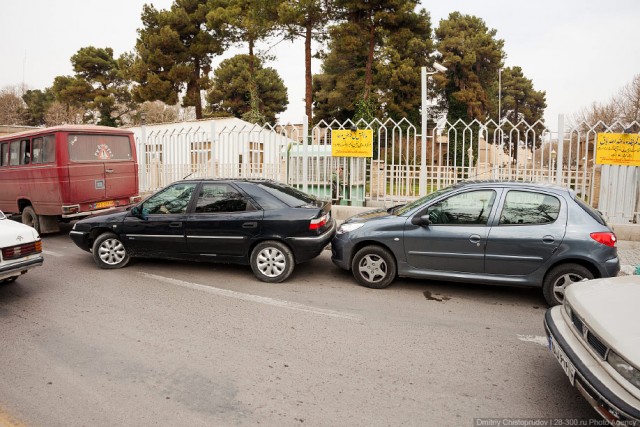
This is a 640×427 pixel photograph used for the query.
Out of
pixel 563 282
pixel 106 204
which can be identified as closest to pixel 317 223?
pixel 563 282

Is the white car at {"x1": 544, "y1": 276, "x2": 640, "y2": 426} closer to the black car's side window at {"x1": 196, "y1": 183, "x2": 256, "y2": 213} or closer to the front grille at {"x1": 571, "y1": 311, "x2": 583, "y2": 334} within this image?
the front grille at {"x1": 571, "y1": 311, "x2": 583, "y2": 334}

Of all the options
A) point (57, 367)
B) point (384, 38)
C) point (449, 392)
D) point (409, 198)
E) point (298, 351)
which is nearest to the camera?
point (449, 392)

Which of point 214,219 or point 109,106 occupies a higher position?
point 109,106

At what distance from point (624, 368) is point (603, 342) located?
0.72 feet

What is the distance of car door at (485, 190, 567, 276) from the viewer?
16.9ft

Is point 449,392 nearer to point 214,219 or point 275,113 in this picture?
point 214,219

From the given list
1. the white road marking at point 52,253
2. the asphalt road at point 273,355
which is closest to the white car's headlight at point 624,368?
the asphalt road at point 273,355

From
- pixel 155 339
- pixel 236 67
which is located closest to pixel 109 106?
pixel 236 67

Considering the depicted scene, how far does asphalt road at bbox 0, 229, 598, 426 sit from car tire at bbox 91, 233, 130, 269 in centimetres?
82

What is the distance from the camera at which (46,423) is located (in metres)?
3.00

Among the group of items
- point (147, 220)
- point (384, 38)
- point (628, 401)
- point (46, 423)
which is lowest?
point (46, 423)

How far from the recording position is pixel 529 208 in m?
5.34

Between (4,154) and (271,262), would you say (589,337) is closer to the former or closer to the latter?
(271,262)

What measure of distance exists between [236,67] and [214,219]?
3109 centimetres
